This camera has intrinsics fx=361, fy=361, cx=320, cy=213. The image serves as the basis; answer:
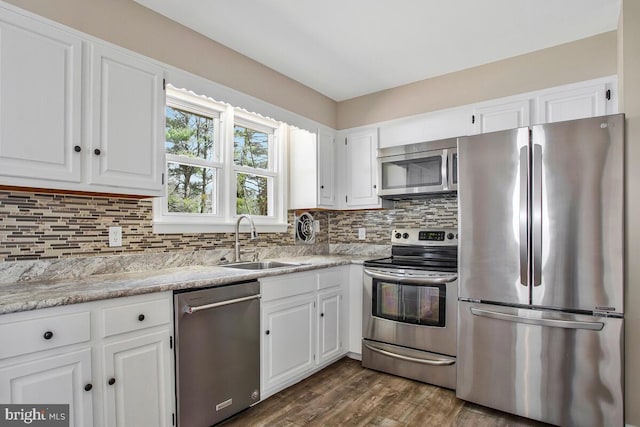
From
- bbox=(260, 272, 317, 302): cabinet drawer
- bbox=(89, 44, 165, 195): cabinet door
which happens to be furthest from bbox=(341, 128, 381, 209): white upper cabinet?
Result: bbox=(89, 44, 165, 195): cabinet door

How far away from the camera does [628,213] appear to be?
203 cm

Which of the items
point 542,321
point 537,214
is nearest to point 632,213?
point 537,214

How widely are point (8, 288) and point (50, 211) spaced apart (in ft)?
1.48

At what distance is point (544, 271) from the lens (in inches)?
83.5

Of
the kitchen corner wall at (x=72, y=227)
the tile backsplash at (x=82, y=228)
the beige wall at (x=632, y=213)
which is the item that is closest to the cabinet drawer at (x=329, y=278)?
the tile backsplash at (x=82, y=228)

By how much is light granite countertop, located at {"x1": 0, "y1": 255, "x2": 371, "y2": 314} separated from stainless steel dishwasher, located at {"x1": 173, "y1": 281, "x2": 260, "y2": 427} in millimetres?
66

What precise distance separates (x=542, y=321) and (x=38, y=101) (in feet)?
9.47

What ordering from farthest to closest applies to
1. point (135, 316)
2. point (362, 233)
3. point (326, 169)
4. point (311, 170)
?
point (362, 233) < point (326, 169) < point (311, 170) < point (135, 316)

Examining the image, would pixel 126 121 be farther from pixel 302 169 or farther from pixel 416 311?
pixel 416 311

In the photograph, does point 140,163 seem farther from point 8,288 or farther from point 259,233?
point 259,233

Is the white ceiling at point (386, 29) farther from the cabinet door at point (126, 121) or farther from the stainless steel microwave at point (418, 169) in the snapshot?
the stainless steel microwave at point (418, 169)

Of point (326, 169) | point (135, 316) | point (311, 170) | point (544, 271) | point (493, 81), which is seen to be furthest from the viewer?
point (326, 169)

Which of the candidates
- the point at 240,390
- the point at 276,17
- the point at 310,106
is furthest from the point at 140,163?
the point at 310,106

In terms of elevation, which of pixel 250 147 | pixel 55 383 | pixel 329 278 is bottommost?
pixel 55 383
